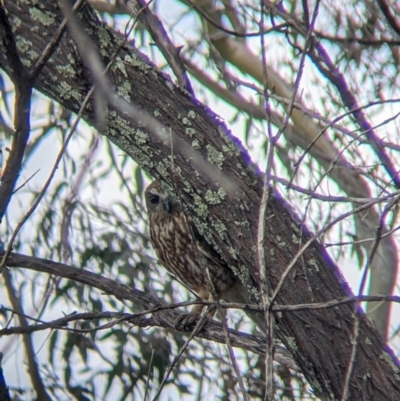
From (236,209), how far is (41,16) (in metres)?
0.64

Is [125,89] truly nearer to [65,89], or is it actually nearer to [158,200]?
[65,89]

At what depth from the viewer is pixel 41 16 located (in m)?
1.89

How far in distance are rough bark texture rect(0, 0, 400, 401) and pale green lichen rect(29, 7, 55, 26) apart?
0.05 meters

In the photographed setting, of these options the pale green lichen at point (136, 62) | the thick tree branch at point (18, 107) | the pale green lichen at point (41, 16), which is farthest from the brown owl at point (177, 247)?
the thick tree branch at point (18, 107)

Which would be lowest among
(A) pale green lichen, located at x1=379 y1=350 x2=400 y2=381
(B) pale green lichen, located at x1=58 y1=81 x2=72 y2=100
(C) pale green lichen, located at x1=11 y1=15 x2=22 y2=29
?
(A) pale green lichen, located at x1=379 y1=350 x2=400 y2=381

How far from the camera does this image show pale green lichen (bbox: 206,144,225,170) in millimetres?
1953

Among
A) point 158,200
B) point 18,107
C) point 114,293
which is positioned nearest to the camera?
point 18,107

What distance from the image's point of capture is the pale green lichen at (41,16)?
188cm

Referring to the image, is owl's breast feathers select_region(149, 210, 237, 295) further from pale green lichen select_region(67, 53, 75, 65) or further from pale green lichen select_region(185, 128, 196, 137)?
pale green lichen select_region(67, 53, 75, 65)

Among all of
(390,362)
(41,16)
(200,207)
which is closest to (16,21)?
(41,16)

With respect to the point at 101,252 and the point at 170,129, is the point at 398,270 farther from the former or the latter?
the point at 170,129

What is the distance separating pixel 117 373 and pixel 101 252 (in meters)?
0.54

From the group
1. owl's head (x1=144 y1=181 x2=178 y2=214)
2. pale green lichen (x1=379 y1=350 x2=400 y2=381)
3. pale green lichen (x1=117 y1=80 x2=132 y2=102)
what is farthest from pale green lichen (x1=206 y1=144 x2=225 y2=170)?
owl's head (x1=144 y1=181 x2=178 y2=214)

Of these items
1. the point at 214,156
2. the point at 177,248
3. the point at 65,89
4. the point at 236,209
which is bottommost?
the point at 236,209
